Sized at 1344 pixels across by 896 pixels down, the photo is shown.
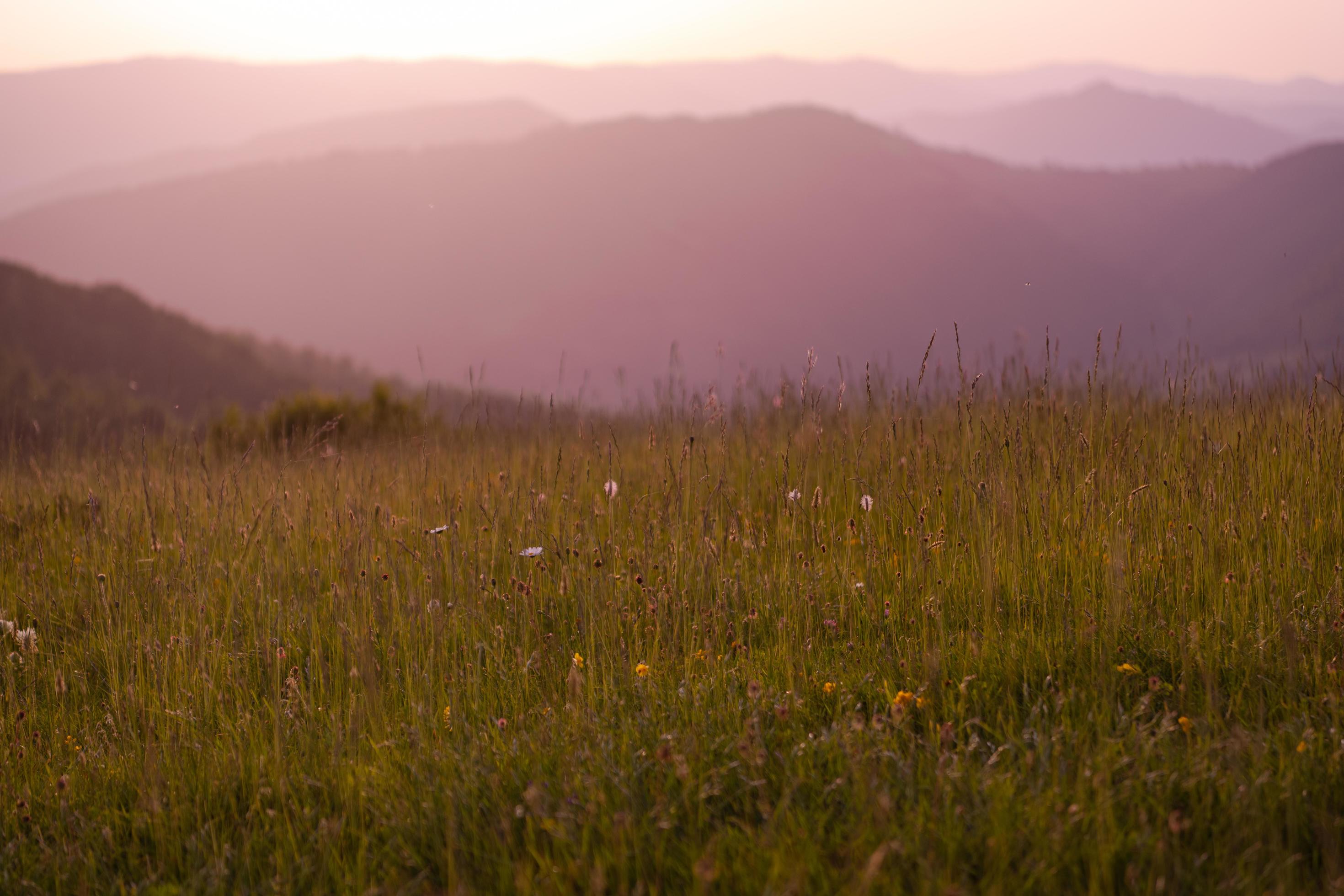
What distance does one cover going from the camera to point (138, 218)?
83.1 m

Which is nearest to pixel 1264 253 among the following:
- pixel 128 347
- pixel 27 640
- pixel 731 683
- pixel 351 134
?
pixel 128 347

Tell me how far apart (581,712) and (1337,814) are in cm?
179

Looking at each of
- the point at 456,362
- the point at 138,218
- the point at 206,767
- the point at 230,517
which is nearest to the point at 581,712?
the point at 206,767

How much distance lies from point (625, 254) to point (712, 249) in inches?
267

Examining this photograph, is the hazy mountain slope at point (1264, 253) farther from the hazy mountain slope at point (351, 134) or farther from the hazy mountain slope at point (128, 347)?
the hazy mountain slope at point (351, 134)

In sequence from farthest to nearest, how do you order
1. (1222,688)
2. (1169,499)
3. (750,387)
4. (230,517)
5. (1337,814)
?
(750,387) → (230,517) → (1169,499) → (1222,688) → (1337,814)

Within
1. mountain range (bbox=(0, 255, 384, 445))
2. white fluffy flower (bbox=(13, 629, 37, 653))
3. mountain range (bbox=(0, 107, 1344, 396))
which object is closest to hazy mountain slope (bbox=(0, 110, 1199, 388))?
mountain range (bbox=(0, 107, 1344, 396))

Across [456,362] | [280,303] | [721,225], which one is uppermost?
[721,225]

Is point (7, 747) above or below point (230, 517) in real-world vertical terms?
below

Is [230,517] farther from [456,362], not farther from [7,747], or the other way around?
[456,362]

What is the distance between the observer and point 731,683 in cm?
251

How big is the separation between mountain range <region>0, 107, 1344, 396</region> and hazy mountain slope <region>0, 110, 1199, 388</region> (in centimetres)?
24

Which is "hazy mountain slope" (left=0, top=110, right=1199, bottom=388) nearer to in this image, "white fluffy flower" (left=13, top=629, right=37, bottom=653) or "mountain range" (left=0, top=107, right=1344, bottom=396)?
"mountain range" (left=0, top=107, right=1344, bottom=396)

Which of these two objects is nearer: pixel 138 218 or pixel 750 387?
pixel 750 387
